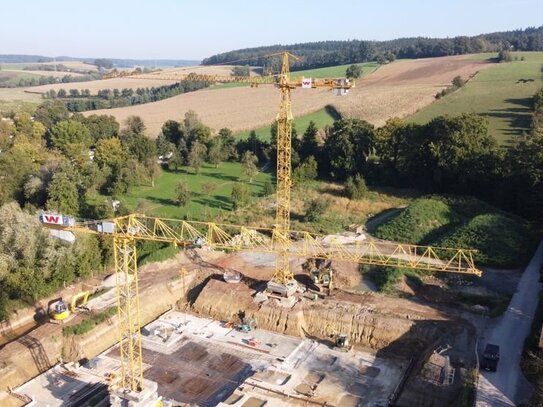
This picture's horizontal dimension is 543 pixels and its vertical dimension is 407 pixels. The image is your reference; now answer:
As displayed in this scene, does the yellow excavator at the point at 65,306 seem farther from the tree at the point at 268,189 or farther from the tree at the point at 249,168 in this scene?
the tree at the point at 249,168

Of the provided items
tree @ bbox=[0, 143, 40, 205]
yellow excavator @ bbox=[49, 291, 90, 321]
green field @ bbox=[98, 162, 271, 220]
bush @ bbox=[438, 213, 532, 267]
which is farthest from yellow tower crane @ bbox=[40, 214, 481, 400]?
tree @ bbox=[0, 143, 40, 205]

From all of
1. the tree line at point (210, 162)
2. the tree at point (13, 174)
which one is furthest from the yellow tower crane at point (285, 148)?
the tree at point (13, 174)

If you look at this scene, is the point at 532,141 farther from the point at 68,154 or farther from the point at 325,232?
the point at 68,154

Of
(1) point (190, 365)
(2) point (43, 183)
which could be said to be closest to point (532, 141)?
(1) point (190, 365)

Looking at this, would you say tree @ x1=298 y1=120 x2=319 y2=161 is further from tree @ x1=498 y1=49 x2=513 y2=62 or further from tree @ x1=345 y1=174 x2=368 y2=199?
tree @ x1=498 y1=49 x2=513 y2=62

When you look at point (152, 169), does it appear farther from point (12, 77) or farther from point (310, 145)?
point (12, 77)

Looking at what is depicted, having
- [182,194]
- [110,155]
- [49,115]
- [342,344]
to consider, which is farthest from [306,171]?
[49,115]
